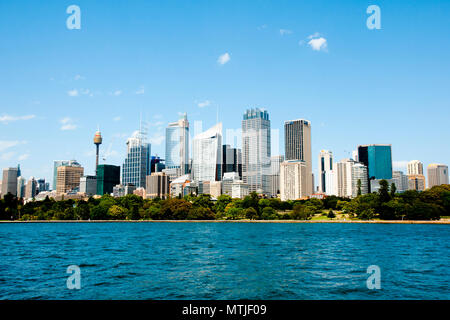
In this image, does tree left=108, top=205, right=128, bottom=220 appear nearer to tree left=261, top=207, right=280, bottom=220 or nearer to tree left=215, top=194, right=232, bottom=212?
tree left=215, top=194, right=232, bottom=212

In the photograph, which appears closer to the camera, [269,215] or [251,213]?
[269,215]

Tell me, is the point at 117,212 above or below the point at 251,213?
above

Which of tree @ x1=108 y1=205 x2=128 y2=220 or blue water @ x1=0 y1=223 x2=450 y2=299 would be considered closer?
blue water @ x1=0 y1=223 x2=450 y2=299

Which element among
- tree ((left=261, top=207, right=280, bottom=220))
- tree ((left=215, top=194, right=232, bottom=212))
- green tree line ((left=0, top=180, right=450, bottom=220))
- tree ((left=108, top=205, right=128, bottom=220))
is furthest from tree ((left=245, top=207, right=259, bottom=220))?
tree ((left=108, top=205, right=128, bottom=220))

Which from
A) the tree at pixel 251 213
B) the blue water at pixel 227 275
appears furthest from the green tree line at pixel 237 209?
the blue water at pixel 227 275

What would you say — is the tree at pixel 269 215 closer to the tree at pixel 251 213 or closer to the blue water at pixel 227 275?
the tree at pixel 251 213

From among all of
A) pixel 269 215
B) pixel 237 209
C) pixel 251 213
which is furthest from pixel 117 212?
pixel 269 215

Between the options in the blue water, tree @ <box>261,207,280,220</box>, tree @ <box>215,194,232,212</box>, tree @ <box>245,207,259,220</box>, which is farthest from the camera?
tree @ <box>215,194,232,212</box>

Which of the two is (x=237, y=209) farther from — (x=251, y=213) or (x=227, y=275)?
(x=227, y=275)

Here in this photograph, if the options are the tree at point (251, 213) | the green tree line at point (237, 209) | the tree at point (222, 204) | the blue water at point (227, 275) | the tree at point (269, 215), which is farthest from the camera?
the tree at point (222, 204)
